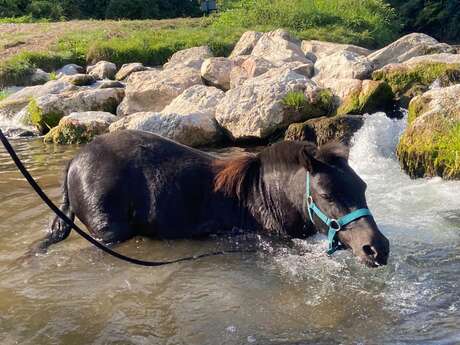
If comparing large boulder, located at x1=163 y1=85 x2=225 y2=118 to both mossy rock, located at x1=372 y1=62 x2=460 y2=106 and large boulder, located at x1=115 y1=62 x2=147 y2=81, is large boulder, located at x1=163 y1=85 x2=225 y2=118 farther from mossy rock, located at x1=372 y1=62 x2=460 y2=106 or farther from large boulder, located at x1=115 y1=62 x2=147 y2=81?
large boulder, located at x1=115 y1=62 x2=147 y2=81

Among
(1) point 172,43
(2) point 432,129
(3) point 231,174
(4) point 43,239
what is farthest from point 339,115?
(1) point 172,43

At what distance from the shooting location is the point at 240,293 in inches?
206

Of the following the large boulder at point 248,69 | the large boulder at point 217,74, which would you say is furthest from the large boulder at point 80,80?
the large boulder at point 248,69

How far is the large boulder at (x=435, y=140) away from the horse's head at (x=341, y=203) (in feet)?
12.3

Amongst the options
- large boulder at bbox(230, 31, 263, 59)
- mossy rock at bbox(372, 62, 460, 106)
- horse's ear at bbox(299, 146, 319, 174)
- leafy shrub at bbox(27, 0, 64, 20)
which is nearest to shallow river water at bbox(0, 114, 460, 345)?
horse's ear at bbox(299, 146, 319, 174)

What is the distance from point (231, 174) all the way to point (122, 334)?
2103 mm

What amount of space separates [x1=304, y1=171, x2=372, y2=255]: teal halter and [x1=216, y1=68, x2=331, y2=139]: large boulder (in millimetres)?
6276

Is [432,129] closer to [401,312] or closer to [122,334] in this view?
[401,312]

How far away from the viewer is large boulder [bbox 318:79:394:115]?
11727 mm

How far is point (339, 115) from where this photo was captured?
11156mm

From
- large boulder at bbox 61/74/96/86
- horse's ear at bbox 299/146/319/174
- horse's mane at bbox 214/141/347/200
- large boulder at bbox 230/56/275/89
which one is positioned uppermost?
horse's ear at bbox 299/146/319/174

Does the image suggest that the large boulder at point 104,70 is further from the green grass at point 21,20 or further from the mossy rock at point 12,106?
the green grass at point 21,20

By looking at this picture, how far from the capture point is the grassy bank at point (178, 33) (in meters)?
22.2

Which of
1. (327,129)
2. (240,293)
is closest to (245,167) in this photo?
(240,293)
